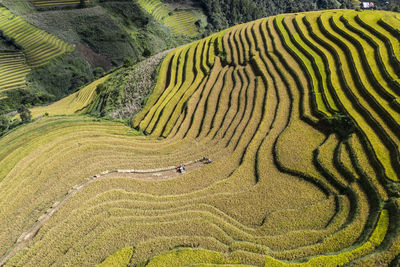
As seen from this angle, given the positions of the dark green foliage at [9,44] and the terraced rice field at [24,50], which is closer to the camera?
the terraced rice field at [24,50]

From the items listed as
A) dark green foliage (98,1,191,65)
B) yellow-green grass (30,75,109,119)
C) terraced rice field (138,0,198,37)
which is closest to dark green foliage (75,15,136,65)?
dark green foliage (98,1,191,65)

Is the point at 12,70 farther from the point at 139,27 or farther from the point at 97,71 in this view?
the point at 139,27

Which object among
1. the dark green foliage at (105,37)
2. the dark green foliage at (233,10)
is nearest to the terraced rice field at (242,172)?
the dark green foliage at (105,37)

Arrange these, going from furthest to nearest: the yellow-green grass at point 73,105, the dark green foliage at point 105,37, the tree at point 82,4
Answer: the tree at point 82,4 < the dark green foliage at point 105,37 < the yellow-green grass at point 73,105

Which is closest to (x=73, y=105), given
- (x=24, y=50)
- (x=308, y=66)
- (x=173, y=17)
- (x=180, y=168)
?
(x=24, y=50)

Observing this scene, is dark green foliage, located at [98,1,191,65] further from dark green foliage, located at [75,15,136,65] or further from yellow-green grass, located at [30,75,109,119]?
yellow-green grass, located at [30,75,109,119]

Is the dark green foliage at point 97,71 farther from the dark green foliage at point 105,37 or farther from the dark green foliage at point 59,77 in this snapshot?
the dark green foliage at point 105,37

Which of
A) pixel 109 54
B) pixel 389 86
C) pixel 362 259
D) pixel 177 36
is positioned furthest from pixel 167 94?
pixel 177 36

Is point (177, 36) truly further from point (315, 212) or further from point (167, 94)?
point (315, 212)
